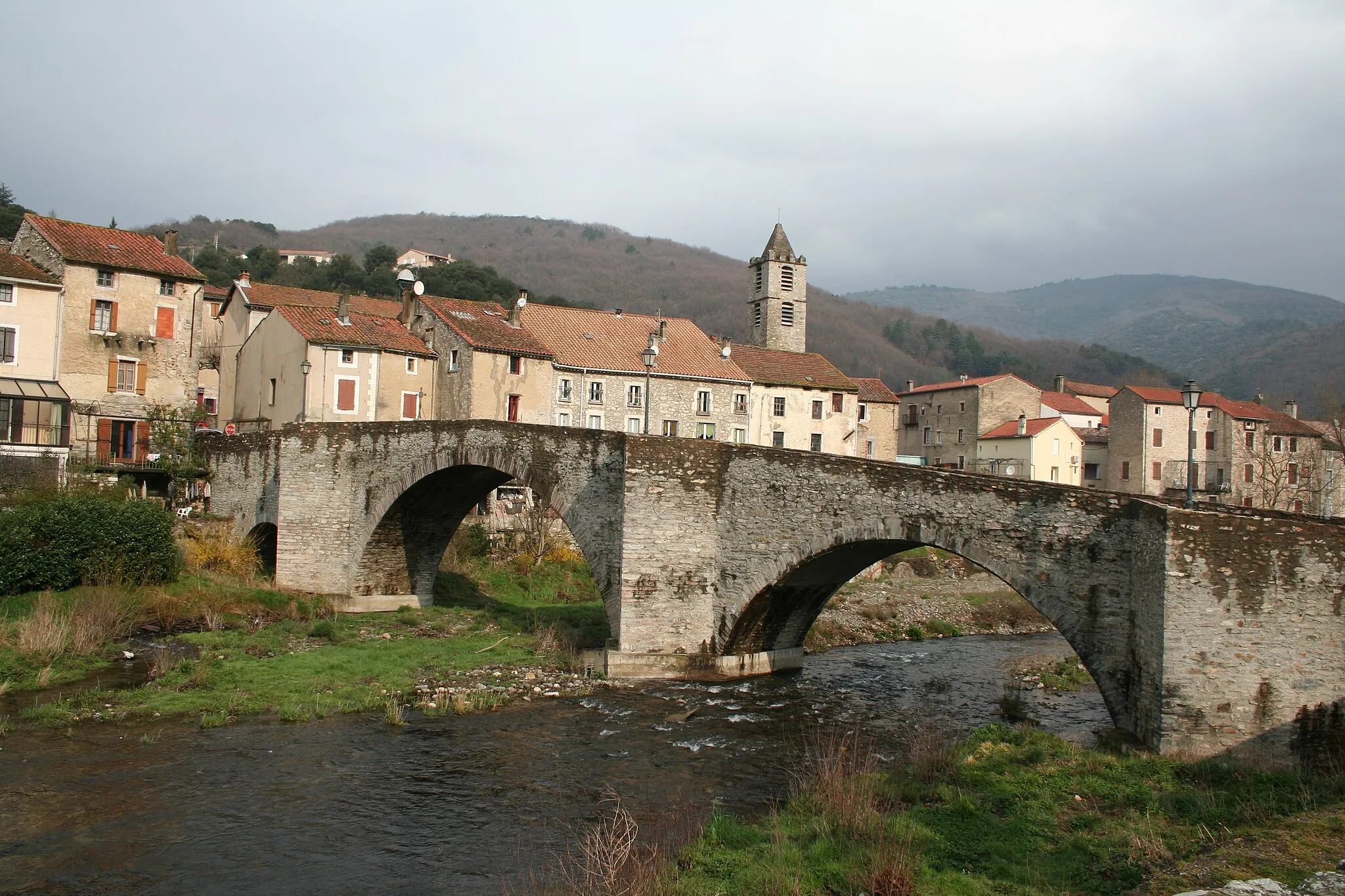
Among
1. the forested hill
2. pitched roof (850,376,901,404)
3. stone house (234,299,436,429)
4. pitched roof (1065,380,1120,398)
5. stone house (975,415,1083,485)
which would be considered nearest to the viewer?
stone house (234,299,436,429)

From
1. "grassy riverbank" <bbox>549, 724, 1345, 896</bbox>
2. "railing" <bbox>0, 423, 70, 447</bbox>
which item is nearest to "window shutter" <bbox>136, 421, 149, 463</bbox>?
"railing" <bbox>0, 423, 70, 447</bbox>

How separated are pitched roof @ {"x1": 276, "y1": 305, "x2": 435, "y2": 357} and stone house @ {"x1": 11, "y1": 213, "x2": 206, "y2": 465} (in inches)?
190

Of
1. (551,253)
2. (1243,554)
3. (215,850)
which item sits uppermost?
(551,253)

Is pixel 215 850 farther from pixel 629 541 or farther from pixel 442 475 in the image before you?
pixel 442 475

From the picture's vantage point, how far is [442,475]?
24703mm

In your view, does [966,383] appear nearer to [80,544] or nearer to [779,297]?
[779,297]

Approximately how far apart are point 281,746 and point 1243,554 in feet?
45.9

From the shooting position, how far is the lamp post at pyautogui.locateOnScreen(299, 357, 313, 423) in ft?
108

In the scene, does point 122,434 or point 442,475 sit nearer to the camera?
point 442,475

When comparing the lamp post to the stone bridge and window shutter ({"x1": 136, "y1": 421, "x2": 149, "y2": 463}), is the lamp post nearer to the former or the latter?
the stone bridge

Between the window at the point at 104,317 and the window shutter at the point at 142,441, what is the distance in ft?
11.1

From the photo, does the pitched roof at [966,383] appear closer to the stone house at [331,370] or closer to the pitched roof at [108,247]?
the stone house at [331,370]

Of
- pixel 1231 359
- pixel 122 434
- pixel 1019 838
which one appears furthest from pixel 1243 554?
pixel 1231 359

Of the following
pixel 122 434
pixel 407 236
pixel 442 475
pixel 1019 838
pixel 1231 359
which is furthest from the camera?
pixel 407 236
